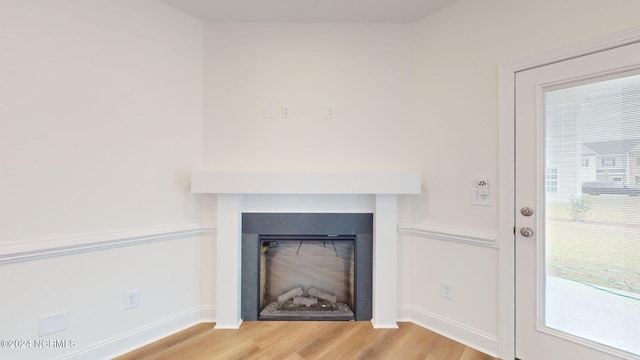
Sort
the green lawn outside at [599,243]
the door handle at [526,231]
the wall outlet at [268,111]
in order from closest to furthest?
the green lawn outside at [599,243] → the door handle at [526,231] → the wall outlet at [268,111]

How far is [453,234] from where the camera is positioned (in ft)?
6.45

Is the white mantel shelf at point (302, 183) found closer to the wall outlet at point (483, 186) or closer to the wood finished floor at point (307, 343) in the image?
the wall outlet at point (483, 186)

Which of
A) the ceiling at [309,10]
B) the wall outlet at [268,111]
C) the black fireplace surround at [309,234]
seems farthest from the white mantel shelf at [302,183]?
the ceiling at [309,10]

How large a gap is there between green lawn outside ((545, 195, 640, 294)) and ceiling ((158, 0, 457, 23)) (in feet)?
5.64

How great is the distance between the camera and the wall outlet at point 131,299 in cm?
181

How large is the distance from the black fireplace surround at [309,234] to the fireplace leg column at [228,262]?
0.28 ft

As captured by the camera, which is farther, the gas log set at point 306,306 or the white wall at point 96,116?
the gas log set at point 306,306

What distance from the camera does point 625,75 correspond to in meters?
1.39

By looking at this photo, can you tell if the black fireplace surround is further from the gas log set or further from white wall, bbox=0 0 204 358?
white wall, bbox=0 0 204 358

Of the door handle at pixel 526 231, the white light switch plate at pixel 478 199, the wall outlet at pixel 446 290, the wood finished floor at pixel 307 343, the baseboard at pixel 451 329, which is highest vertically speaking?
the white light switch plate at pixel 478 199

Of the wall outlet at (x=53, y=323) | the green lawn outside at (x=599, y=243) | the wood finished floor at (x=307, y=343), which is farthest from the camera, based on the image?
the wood finished floor at (x=307, y=343)

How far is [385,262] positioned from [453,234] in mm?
568

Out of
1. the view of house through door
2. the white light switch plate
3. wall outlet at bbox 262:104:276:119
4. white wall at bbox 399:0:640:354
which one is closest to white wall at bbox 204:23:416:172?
wall outlet at bbox 262:104:276:119

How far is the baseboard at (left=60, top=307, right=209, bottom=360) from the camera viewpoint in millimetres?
1668
